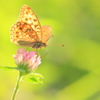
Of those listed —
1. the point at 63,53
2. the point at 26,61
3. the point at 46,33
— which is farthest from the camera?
the point at 63,53

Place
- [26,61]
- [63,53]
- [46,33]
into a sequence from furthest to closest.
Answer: [63,53] → [46,33] → [26,61]

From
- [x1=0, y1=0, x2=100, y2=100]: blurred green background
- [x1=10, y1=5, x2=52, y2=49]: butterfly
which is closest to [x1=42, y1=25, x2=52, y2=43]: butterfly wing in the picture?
[x1=10, y1=5, x2=52, y2=49]: butterfly

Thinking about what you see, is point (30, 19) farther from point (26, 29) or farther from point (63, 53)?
point (63, 53)

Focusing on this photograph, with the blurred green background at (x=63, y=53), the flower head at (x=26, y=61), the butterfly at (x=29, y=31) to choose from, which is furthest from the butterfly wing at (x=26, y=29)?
the blurred green background at (x=63, y=53)

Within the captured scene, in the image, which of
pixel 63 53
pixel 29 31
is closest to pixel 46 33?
pixel 29 31

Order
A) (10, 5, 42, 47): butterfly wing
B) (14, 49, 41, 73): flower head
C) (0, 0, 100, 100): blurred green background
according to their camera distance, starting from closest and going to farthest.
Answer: (14, 49, 41, 73): flower head → (10, 5, 42, 47): butterfly wing → (0, 0, 100, 100): blurred green background

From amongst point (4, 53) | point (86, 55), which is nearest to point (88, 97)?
point (86, 55)

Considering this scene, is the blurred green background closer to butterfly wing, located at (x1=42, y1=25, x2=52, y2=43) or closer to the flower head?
butterfly wing, located at (x1=42, y1=25, x2=52, y2=43)
